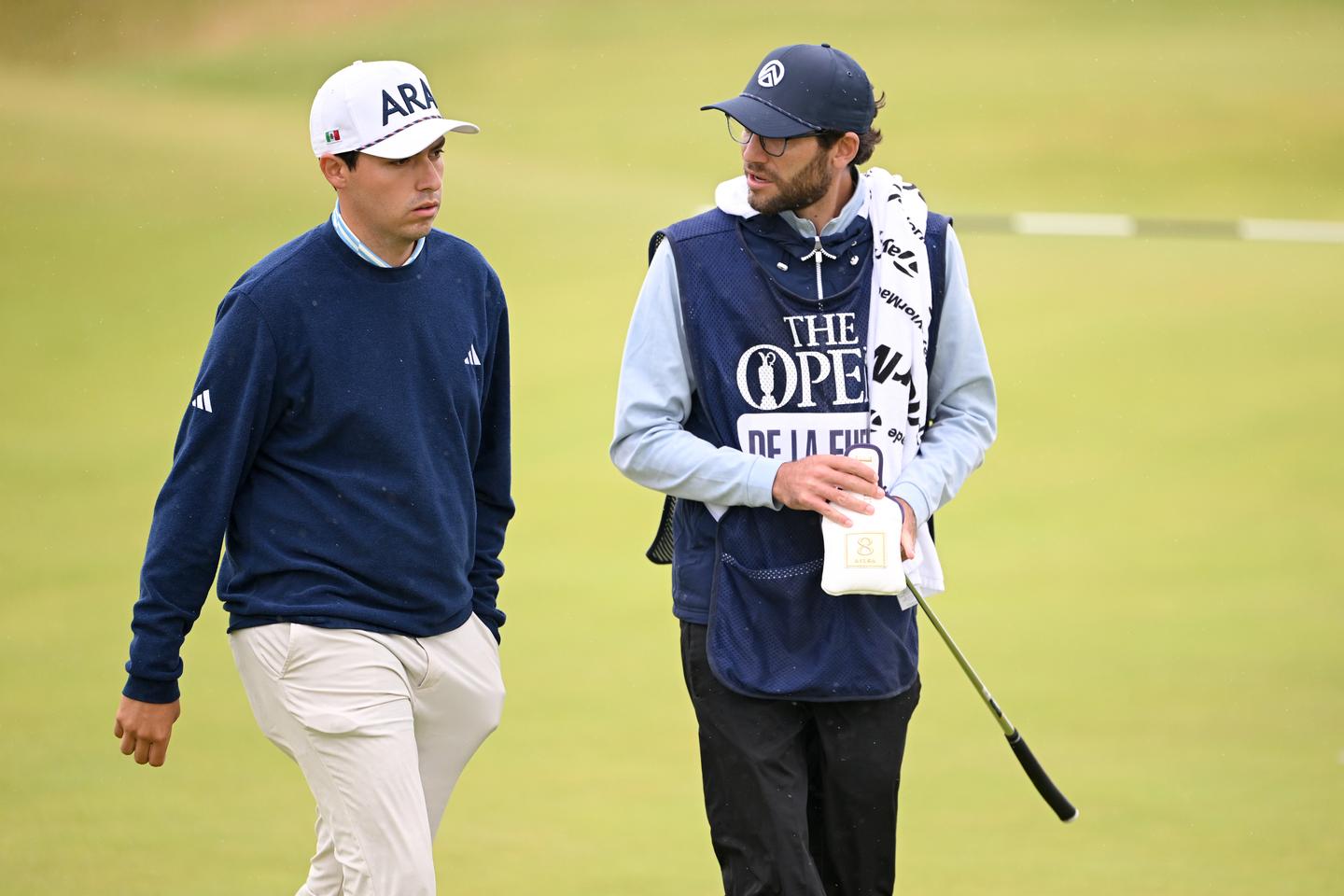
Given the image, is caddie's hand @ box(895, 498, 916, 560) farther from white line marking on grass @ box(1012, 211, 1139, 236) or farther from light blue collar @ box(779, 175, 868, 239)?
white line marking on grass @ box(1012, 211, 1139, 236)

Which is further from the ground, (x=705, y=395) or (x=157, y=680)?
(x=705, y=395)

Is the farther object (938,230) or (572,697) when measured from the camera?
(572,697)

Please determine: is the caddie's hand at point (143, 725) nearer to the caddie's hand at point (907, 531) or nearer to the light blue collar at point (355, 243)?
the light blue collar at point (355, 243)

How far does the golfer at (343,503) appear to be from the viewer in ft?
10.7

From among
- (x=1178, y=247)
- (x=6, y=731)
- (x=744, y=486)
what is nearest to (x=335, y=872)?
(x=744, y=486)

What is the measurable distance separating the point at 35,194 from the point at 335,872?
420 inches

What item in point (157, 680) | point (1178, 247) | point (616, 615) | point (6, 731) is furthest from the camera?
point (1178, 247)

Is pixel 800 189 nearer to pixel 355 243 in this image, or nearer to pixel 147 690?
pixel 355 243

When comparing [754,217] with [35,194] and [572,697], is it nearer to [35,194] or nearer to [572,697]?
[572,697]

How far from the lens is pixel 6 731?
5.74 m

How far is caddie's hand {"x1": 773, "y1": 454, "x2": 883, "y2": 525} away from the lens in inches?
132

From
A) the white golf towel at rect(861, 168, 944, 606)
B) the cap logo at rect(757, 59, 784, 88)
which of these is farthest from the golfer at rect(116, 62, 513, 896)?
the white golf towel at rect(861, 168, 944, 606)

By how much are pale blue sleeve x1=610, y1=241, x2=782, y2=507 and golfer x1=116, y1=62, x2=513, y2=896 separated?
0.30 metres

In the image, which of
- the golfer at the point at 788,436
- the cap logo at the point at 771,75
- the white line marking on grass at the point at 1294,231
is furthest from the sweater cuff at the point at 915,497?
the white line marking on grass at the point at 1294,231
